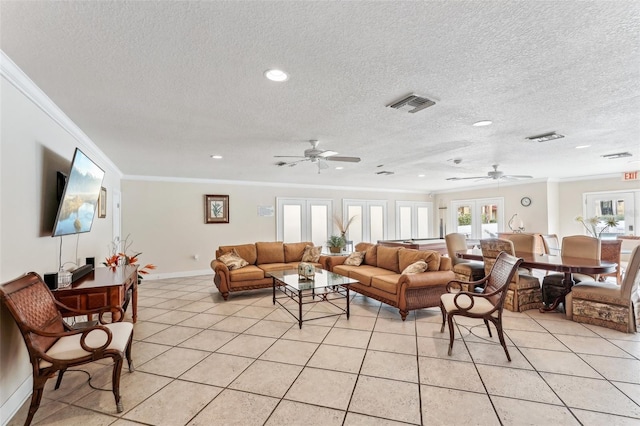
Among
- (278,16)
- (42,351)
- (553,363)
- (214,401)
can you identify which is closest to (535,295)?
(553,363)

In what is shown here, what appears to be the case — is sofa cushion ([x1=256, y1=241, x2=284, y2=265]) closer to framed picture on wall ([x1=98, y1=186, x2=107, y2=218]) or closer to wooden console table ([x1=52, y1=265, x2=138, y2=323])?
framed picture on wall ([x1=98, y1=186, x2=107, y2=218])

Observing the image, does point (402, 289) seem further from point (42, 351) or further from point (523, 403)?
point (42, 351)

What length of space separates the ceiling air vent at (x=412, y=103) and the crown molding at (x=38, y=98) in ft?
9.48

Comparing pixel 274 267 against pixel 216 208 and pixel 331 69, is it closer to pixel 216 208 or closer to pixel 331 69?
pixel 216 208

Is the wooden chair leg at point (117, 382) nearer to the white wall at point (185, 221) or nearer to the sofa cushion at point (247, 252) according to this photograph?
the sofa cushion at point (247, 252)

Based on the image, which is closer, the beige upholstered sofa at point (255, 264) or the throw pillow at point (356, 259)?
the beige upholstered sofa at point (255, 264)

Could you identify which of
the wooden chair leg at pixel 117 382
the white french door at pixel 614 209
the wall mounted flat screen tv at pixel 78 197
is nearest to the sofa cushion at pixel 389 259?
the wooden chair leg at pixel 117 382

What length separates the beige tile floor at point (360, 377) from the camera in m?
2.05

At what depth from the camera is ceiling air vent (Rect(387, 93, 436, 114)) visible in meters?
2.63

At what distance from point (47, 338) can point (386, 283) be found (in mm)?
3596

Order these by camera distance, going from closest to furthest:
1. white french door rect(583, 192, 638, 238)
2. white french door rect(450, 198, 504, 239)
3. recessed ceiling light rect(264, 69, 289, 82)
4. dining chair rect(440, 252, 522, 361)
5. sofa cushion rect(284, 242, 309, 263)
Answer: recessed ceiling light rect(264, 69, 289, 82) → dining chair rect(440, 252, 522, 361) → sofa cushion rect(284, 242, 309, 263) → white french door rect(583, 192, 638, 238) → white french door rect(450, 198, 504, 239)

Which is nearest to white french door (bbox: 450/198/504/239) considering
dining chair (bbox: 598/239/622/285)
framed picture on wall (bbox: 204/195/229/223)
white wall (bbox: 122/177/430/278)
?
dining chair (bbox: 598/239/622/285)

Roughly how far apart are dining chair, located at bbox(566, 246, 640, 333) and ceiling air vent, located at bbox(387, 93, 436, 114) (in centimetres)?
303

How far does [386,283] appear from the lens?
4238mm
